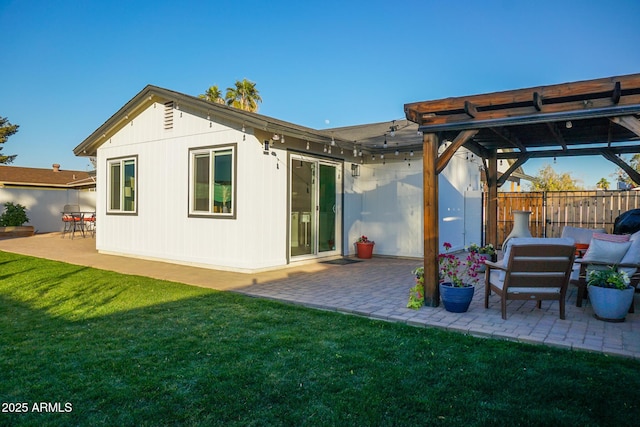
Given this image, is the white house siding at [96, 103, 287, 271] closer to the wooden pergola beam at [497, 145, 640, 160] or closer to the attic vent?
the attic vent

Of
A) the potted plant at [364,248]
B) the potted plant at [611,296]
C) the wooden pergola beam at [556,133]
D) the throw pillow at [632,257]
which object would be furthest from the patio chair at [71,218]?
the throw pillow at [632,257]

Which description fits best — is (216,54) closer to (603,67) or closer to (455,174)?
(455,174)

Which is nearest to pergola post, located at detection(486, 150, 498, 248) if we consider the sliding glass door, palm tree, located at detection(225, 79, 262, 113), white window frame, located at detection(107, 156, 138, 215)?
the sliding glass door

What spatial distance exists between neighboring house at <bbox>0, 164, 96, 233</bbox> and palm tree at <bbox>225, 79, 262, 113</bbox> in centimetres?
886

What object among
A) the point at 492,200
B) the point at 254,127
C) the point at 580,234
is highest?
the point at 254,127

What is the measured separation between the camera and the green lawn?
2422 mm

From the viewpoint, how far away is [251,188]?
778 cm

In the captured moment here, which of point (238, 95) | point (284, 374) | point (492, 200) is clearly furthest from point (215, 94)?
point (284, 374)

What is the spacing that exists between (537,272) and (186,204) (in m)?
6.74

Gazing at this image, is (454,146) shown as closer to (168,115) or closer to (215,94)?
(168,115)

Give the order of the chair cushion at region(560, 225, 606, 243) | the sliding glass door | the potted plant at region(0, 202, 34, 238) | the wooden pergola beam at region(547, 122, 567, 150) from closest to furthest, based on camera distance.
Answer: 1. the wooden pergola beam at region(547, 122, 567, 150)
2. the chair cushion at region(560, 225, 606, 243)
3. the sliding glass door
4. the potted plant at region(0, 202, 34, 238)

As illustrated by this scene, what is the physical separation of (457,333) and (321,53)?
12.4 meters

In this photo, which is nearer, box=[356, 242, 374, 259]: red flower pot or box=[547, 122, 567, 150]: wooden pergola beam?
box=[547, 122, 567, 150]: wooden pergola beam

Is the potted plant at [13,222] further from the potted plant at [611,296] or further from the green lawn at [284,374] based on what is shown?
the potted plant at [611,296]
